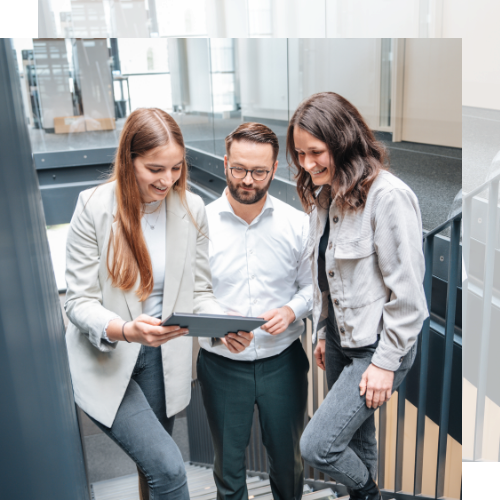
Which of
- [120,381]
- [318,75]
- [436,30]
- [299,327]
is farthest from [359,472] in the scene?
[436,30]

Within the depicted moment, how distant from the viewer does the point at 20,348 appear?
2.84 feet

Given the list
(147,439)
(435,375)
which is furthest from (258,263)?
(435,375)

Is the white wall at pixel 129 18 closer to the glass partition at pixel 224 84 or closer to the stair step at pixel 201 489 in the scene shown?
the glass partition at pixel 224 84

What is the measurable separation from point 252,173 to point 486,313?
158cm

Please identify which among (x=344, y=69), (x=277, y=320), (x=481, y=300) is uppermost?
(x=344, y=69)

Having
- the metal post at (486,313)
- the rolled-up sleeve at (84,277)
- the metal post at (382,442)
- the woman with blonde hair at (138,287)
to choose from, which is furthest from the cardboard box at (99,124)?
the metal post at (382,442)

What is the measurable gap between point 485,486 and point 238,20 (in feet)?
8.75

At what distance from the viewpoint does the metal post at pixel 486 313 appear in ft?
8.48

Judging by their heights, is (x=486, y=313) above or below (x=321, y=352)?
below

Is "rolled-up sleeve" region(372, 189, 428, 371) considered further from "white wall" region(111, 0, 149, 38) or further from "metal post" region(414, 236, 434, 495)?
"white wall" region(111, 0, 149, 38)

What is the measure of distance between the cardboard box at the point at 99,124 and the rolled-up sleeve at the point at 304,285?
2.76ft

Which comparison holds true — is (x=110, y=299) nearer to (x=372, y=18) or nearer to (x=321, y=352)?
(x=321, y=352)

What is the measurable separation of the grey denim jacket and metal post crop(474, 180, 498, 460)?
110 centimetres

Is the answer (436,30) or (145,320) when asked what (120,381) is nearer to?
(145,320)
